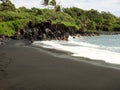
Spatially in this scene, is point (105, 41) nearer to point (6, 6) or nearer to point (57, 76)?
point (57, 76)

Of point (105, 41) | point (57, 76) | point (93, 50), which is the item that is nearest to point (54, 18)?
point (105, 41)

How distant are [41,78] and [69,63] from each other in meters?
5.92

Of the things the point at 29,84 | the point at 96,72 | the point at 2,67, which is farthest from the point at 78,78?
the point at 2,67

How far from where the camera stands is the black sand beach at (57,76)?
1399 cm

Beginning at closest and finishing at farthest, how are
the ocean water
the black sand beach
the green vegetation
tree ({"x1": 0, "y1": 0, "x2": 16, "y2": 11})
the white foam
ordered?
the black sand beach → the white foam → the ocean water → the green vegetation → tree ({"x1": 0, "y1": 0, "x2": 16, "y2": 11})

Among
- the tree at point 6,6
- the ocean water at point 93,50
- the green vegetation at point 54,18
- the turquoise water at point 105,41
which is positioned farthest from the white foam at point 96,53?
the tree at point 6,6

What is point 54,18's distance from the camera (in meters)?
92.8

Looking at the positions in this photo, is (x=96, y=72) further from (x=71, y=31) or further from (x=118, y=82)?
(x=71, y=31)

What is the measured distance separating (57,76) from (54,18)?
254 feet

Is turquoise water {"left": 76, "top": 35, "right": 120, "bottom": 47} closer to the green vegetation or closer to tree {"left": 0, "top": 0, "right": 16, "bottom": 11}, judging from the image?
the green vegetation

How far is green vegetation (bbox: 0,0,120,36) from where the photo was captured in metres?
64.2

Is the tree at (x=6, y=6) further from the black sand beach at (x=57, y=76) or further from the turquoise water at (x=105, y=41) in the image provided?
the black sand beach at (x=57, y=76)

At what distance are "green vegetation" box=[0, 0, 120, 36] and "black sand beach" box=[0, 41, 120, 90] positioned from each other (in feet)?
133

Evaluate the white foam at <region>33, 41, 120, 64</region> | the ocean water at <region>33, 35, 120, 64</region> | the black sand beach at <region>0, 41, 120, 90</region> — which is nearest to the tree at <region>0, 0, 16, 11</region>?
the ocean water at <region>33, 35, 120, 64</region>
